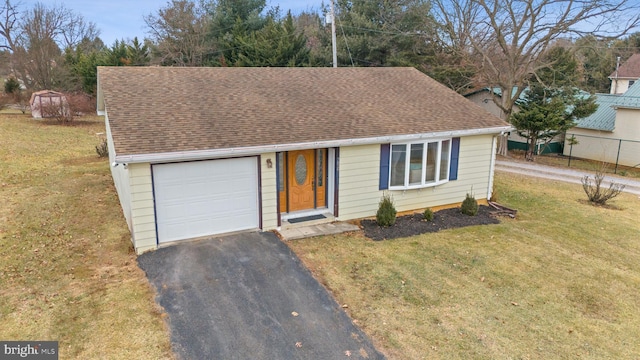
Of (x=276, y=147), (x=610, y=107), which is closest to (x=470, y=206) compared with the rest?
(x=276, y=147)

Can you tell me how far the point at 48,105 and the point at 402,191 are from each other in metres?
25.9

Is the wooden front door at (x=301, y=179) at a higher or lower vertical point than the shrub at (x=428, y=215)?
higher

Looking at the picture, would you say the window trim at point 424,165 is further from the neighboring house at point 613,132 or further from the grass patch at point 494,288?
the neighboring house at point 613,132

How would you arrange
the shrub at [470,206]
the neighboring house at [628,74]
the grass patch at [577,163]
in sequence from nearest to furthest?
the shrub at [470,206], the grass patch at [577,163], the neighboring house at [628,74]

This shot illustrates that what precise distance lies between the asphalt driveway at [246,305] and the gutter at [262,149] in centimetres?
197

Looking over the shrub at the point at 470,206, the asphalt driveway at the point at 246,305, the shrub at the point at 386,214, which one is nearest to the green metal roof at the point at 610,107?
the shrub at the point at 470,206

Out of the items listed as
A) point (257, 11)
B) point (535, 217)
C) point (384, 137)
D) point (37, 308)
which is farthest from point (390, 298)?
point (257, 11)

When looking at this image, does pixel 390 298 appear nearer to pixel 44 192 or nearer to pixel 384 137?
pixel 384 137

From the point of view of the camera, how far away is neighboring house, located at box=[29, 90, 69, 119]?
2722 centimetres

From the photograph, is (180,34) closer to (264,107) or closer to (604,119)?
(264,107)

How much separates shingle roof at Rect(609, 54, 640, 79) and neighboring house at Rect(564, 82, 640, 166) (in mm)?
18357

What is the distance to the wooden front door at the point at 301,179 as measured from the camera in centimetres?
1089

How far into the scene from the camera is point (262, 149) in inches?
370

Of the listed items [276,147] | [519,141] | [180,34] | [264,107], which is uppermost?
[180,34]
